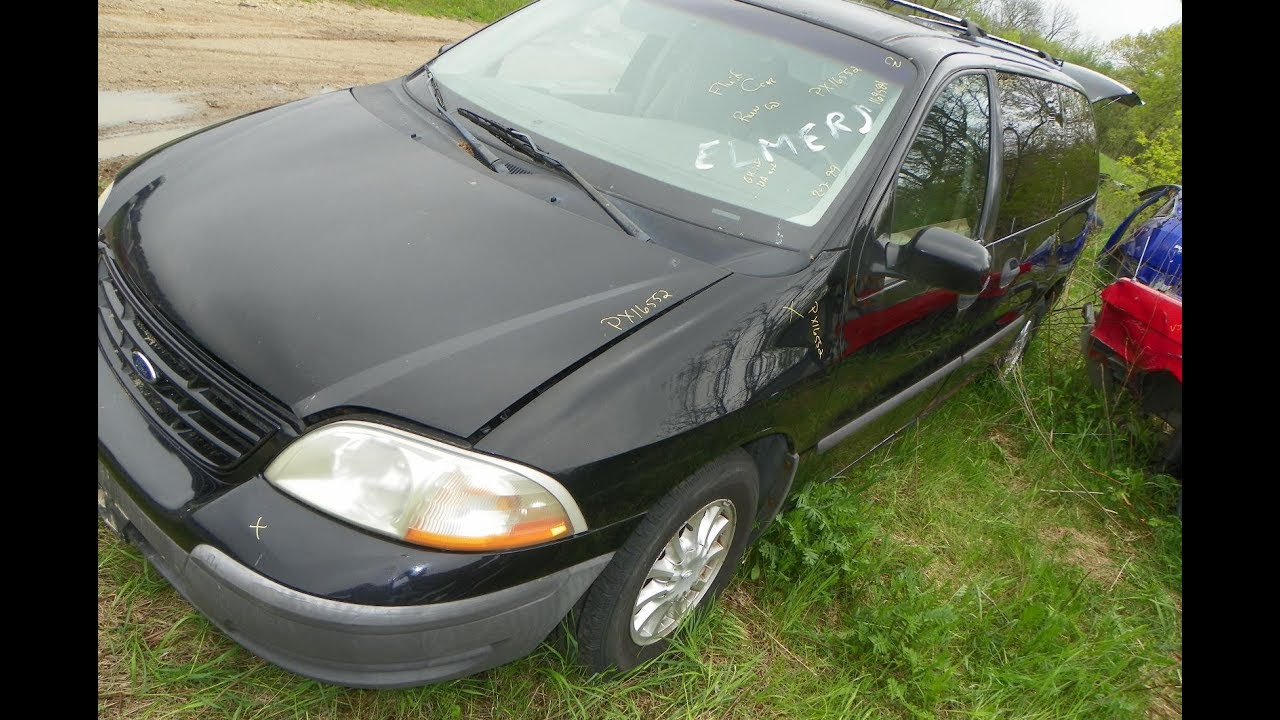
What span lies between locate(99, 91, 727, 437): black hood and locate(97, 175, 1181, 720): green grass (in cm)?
82

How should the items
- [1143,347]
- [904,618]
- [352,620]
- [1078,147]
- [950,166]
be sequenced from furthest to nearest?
[1078,147] → [1143,347] → [950,166] → [904,618] → [352,620]

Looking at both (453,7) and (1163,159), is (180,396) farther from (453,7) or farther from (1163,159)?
(1163,159)

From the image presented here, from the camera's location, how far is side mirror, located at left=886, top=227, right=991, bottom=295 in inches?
89.9

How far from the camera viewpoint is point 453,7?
14.1 meters

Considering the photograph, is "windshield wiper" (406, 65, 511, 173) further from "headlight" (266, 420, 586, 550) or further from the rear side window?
the rear side window

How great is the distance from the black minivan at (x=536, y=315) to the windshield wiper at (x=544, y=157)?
0.01m

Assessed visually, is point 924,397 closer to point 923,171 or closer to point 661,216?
point 923,171

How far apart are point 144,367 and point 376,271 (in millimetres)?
548

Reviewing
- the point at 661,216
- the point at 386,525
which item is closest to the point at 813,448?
the point at 661,216

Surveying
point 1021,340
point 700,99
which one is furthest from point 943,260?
point 1021,340

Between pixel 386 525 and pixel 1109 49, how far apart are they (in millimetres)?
26933

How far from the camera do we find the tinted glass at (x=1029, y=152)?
124 inches

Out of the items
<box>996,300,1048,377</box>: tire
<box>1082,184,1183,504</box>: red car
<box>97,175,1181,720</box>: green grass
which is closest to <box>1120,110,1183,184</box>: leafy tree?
<box>1082,184,1183,504</box>: red car
